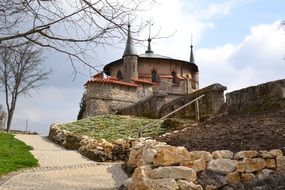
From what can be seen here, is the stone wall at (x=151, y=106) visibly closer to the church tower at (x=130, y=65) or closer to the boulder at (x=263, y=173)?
the church tower at (x=130, y=65)

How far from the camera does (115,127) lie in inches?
838

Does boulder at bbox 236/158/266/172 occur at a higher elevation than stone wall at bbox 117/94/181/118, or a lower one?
lower

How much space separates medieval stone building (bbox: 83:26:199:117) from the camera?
119 ft

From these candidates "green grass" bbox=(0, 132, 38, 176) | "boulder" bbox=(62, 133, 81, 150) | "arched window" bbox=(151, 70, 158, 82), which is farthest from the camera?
"arched window" bbox=(151, 70, 158, 82)

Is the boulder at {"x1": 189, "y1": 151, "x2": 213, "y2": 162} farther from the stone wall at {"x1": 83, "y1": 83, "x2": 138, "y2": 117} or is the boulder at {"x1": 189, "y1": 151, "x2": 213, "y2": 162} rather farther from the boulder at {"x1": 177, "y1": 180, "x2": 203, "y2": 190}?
Result: the stone wall at {"x1": 83, "y1": 83, "x2": 138, "y2": 117}

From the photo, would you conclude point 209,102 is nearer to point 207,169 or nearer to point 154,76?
point 207,169

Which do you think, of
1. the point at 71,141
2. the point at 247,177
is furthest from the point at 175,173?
the point at 71,141

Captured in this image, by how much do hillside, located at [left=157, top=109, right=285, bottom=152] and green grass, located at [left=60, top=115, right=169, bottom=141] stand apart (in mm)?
6090

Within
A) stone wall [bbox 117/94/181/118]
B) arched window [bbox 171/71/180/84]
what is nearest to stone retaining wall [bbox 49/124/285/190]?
stone wall [bbox 117/94/181/118]

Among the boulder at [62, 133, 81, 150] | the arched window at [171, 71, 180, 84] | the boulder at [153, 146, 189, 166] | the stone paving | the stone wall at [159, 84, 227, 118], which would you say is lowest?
the stone paving

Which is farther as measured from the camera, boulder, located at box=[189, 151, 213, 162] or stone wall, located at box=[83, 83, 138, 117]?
stone wall, located at box=[83, 83, 138, 117]

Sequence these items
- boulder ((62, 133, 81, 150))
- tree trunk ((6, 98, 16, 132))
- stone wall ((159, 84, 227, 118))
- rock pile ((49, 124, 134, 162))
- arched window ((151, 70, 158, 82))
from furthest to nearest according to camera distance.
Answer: arched window ((151, 70, 158, 82)), tree trunk ((6, 98, 16, 132)), boulder ((62, 133, 81, 150)), stone wall ((159, 84, 227, 118)), rock pile ((49, 124, 134, 162))

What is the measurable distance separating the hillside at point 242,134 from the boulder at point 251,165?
16.0 inches

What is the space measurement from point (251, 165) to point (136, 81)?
3359 cm
